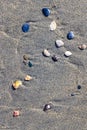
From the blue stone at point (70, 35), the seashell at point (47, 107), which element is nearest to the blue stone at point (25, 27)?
the blue stone at point (70, 35)

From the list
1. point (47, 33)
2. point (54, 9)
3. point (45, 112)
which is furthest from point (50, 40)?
point (45, 112)

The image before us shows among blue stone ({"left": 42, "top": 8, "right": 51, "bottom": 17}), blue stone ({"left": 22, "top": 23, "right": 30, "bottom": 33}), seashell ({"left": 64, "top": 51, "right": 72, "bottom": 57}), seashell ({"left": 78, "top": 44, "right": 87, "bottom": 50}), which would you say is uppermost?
blue stone ({"left": 42, "top": 8, "right": 51, "bottom": 17})

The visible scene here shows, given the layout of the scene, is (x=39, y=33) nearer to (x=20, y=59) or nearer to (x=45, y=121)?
(x=20, y=59)

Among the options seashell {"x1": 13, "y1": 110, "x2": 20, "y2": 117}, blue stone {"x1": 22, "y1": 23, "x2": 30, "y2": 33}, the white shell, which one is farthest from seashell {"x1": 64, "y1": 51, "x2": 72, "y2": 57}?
seashell {"x1": 13, "y1": 110, "x2": 20, "y2": 117}

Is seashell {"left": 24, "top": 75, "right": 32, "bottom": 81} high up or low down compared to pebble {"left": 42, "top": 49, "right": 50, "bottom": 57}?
down

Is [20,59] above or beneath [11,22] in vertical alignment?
beneath

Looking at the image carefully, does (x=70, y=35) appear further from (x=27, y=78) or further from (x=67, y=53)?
(x=27, y=78)

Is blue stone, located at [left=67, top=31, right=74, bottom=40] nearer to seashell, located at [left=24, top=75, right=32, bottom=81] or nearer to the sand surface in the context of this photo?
the sand surface

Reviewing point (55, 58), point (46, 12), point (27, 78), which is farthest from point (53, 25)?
point (27, 78)
